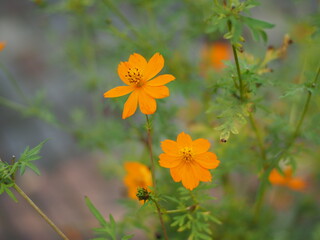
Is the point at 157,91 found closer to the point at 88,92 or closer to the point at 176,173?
the point at 176,173

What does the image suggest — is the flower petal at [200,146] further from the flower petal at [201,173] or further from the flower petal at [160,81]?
the flower petal at [160,81]

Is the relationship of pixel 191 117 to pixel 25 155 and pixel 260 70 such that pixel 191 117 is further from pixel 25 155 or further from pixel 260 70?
pixel 25 155

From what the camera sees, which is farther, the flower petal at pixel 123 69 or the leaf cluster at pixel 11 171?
the flower petal at pixel 123 69

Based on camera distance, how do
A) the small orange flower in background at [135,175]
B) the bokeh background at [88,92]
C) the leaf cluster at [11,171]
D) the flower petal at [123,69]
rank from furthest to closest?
the bokeh background at [88,92] < the small orange flower in background at [135,175] < the flower petal at [123,69] < the leaf cluster at [11,171]

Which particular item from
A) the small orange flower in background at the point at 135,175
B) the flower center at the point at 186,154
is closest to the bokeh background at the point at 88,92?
the small orange flower in background at the point at 135,175

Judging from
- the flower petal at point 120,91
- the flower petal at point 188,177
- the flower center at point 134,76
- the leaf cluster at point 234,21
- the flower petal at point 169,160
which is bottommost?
the flower petal at point 188,177

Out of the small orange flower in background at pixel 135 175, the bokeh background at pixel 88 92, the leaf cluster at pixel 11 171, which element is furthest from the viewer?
the bokeh background at pixel 88 92
